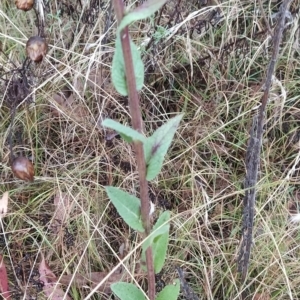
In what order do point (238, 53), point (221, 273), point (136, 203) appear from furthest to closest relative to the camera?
point (238, 53)
point (221, 273)
point (136, 203)

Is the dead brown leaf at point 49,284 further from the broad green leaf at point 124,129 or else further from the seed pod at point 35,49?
the broad green leaf at point 124,129

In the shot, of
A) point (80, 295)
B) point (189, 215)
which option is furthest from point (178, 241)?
point (80, 295)

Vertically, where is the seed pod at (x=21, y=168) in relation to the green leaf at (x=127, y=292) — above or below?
below

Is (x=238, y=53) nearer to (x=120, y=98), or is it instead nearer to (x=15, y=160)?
(x=120, y=98)

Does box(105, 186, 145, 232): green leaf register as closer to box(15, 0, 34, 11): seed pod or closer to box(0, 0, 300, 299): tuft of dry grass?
box(0, 0, 300, 299): tuft of dry grass

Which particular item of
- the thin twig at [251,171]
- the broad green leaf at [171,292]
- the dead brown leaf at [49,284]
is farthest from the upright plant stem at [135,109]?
the dead brown leaf at [49,284]

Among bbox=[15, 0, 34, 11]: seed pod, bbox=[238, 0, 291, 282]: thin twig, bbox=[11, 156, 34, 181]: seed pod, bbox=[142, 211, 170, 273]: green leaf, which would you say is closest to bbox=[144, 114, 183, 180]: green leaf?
bbox=[142, 211, 170, 273]: green leaf

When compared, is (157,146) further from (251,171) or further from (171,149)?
(171,149)
